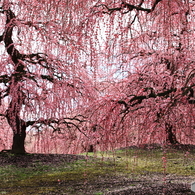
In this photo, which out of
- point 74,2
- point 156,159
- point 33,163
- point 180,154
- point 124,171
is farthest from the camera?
point 180,154

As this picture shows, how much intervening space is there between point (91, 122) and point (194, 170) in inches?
269

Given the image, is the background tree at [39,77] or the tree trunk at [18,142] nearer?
the background tree at [39,77]

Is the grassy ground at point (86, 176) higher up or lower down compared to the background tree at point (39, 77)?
lower down

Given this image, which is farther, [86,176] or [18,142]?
[18,142]

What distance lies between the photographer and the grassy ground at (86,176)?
6758 mm

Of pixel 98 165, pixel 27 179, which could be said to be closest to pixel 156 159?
pixel 98 165

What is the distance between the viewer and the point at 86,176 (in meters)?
7.80

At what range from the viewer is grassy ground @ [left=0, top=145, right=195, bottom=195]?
676cm

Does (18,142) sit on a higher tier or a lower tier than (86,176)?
higher

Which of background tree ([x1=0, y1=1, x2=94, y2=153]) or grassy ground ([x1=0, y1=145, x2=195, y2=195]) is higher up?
background tree ([x1=0, y1=1, x2=94, y2=153])

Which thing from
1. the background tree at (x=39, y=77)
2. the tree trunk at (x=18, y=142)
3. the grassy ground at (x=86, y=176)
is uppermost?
the background tree at (x=39, y=77)

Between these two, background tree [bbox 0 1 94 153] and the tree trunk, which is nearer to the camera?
background tree [bbox 0 1 94 153]

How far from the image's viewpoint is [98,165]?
34.1 ft

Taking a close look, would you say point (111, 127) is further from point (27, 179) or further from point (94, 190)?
point (27, 179)
